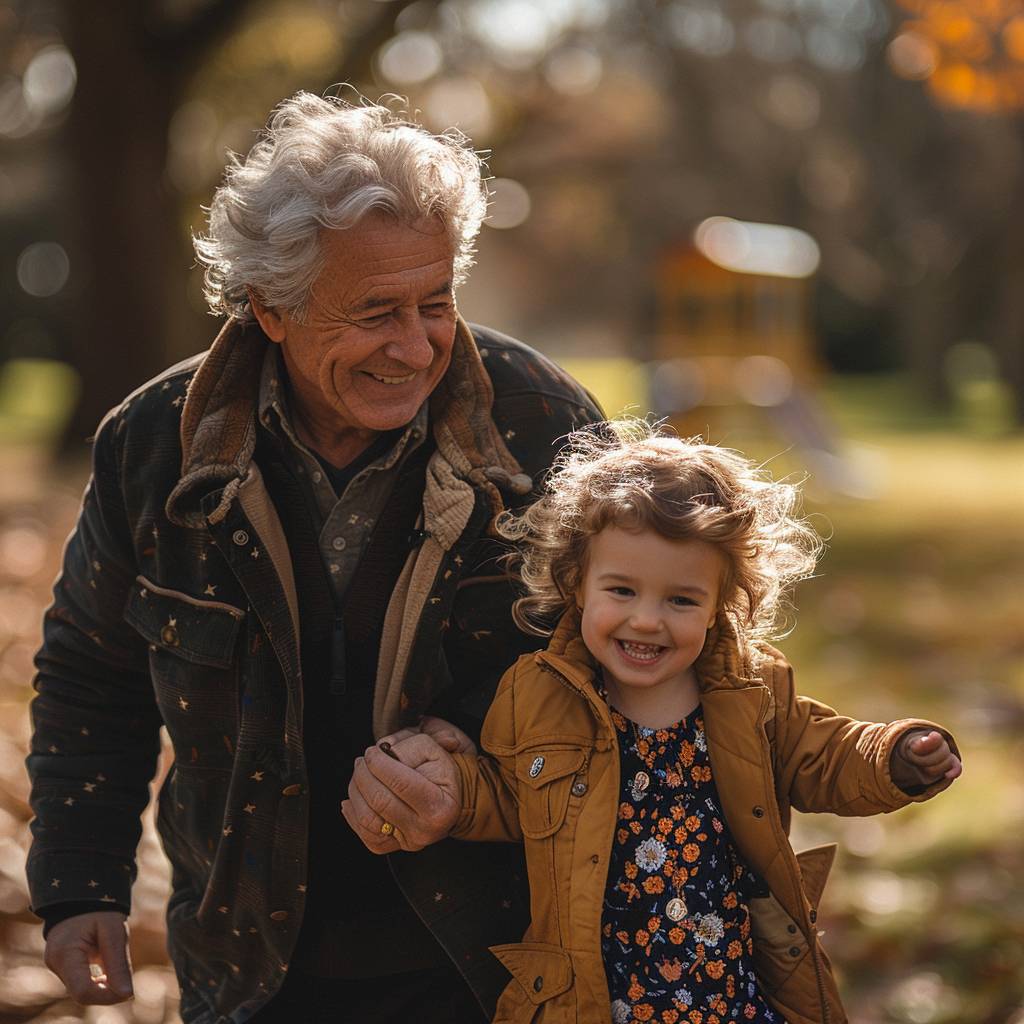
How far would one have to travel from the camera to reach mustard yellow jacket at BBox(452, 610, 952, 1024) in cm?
215

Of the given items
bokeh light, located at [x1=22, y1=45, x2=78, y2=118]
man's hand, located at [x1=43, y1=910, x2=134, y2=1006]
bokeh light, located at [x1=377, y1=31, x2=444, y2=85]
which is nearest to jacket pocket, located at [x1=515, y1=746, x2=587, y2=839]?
man's hand, located at [x1=43, y1=910, x2=134, y2=1006]

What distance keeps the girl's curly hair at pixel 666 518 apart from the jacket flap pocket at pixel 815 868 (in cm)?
36

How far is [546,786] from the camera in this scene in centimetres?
221

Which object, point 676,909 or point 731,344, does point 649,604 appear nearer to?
point 676,909

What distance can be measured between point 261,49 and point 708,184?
17114 mm

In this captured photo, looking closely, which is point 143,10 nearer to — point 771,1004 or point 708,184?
point 771,1004

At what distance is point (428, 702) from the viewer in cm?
239

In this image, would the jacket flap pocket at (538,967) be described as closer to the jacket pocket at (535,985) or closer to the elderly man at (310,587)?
the jacket pocket at (535,985)

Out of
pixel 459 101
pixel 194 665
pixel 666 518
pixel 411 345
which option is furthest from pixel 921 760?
pixel 459 101

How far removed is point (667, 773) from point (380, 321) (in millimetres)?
841

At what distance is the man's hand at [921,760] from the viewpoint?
6.80 feet

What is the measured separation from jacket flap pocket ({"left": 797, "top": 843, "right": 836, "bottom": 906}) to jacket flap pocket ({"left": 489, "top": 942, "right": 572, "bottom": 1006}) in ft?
1.39

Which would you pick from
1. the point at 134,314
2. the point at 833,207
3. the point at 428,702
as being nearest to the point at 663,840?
the point at 428,702

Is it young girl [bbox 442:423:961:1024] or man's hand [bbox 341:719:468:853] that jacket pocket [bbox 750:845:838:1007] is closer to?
young girl [bbox 442:423:961:1024]
